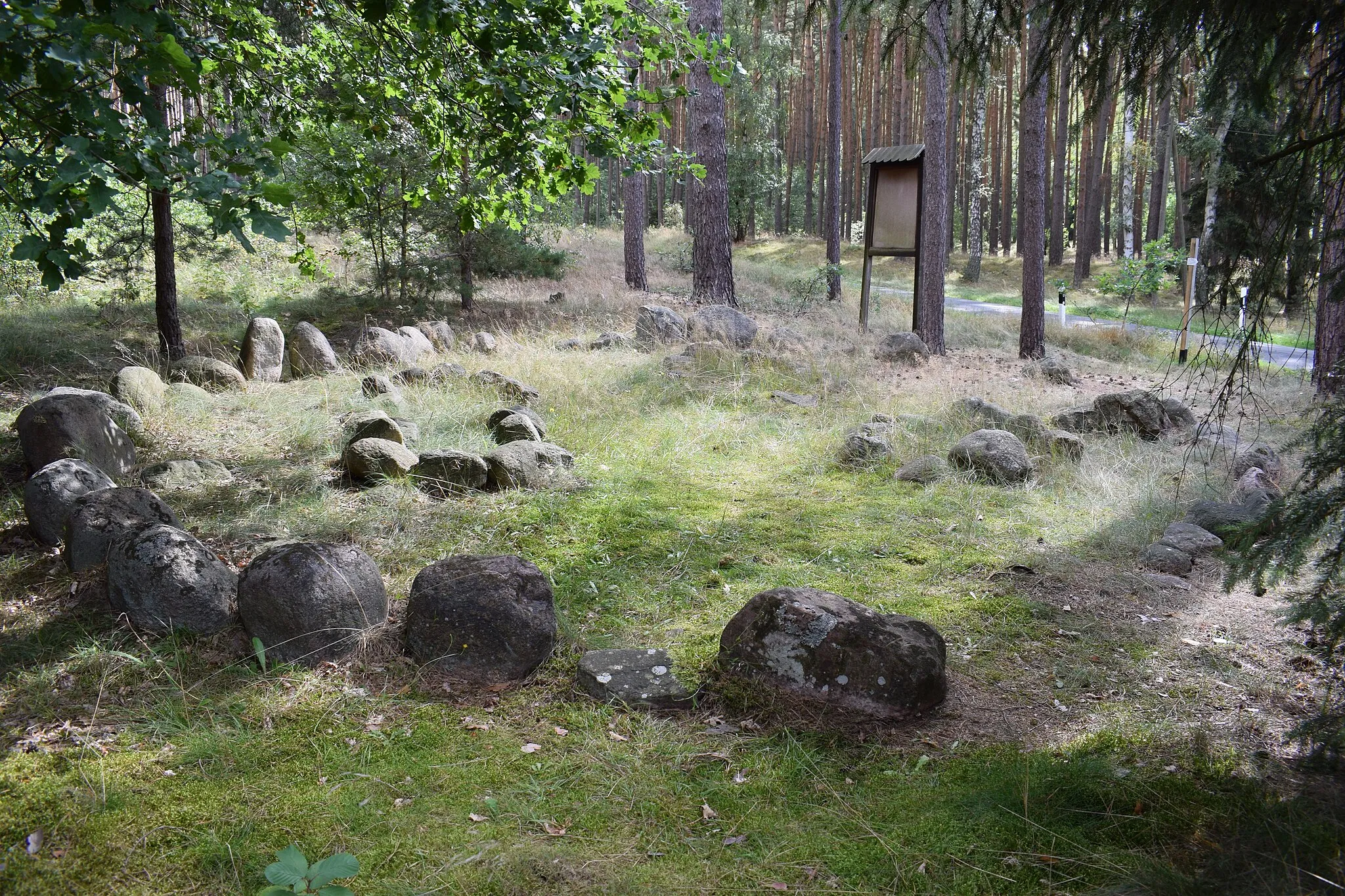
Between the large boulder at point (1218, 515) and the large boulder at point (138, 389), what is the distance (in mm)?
7841

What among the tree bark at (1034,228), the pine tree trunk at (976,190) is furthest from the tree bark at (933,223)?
the pine tree trunk at (976,190)

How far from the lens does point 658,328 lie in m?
12.1

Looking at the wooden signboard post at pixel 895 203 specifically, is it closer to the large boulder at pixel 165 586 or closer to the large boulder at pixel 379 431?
the large boulder at pixel 379 431

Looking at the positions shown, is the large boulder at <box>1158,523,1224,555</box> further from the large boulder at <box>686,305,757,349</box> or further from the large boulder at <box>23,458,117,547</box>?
the large boulder at <box>686,305,757,349</box>

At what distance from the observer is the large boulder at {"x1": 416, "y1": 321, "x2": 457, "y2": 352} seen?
→ 36.9 feet

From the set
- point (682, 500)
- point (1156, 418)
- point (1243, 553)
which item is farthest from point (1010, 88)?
point (1243, 553)

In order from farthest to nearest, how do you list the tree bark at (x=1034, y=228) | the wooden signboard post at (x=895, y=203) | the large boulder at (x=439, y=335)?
1. the wooden signboard post at (x=895, y=203)
2. the tree bark at (x=1034, y=228)
3. the large boulder at (x=439, y=335)

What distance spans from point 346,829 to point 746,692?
161 cm

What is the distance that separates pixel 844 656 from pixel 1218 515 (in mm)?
3760

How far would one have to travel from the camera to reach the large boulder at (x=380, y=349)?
9.93 meters

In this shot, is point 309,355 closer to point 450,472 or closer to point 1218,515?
point 450,472

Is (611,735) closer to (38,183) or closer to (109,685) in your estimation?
(109,685)

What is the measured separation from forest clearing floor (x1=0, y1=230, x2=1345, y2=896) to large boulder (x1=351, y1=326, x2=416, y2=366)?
269 centimetres

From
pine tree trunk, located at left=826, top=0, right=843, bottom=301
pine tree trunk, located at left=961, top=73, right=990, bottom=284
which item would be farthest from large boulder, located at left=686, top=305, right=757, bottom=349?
pine tree trunk, located at left=961, top=73, right=990, bottom=284
